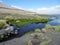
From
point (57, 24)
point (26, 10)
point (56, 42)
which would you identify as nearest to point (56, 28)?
point (57, 24)

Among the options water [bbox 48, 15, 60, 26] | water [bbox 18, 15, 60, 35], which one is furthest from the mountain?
water [bbox 48, 15, 60, 26]

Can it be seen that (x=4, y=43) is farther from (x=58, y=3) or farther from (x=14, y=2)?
(x=58, y=3)

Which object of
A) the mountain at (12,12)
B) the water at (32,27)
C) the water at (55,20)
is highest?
the mountain at (12,12)

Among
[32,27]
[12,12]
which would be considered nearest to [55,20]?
[32,27]

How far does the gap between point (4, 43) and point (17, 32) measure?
366mm

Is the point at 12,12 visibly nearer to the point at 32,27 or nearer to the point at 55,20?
the point at 32,27

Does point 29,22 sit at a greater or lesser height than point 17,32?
greater

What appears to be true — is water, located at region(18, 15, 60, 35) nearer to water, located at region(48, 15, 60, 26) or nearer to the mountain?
water, located at region(48, 15, 60, 26)

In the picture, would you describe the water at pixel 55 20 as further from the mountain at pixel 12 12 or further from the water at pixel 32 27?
the mountain at pixel 12 12

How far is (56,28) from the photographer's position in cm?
294

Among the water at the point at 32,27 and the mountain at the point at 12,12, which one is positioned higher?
the mountain at the point at 12,12

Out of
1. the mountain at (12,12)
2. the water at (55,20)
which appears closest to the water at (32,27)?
the water at (55,20)

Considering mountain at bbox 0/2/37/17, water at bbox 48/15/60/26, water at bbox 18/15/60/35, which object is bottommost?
water at bbox 18/15/60/35

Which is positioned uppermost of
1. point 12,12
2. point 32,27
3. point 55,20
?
point 12,12
